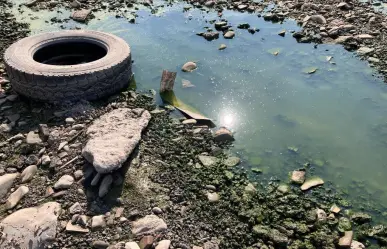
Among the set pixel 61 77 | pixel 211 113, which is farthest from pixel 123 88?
pixel 211 113

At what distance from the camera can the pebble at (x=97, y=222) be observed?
4.97 metres

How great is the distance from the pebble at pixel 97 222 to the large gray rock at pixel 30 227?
18.6 inches

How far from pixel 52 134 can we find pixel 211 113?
3045mm

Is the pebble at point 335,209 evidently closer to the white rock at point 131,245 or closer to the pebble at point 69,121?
the white rock at point 131,245

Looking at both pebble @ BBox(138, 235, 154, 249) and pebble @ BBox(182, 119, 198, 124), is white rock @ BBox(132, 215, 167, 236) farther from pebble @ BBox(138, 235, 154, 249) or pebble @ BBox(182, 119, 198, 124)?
pebble @ BBox(182, 119, 198, 124)

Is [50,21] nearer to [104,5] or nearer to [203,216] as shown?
[104,5]

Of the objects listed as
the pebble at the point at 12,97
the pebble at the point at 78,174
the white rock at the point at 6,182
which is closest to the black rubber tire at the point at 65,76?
the pebble at the point at 12,97

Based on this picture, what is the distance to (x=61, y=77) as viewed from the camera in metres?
7.06

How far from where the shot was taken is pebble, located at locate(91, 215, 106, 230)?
196 inches

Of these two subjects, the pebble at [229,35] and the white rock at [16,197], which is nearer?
the white rock at [16,197]

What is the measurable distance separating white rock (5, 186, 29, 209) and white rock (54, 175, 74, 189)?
439 mm

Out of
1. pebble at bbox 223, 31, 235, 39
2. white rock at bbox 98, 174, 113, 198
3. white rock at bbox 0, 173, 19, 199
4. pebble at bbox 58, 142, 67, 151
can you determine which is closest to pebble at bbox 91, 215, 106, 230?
white rock at bbox 98, 174, 113, 198

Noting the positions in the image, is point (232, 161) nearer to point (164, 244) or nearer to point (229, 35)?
point (164, 244)

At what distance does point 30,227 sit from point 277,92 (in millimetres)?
5752
